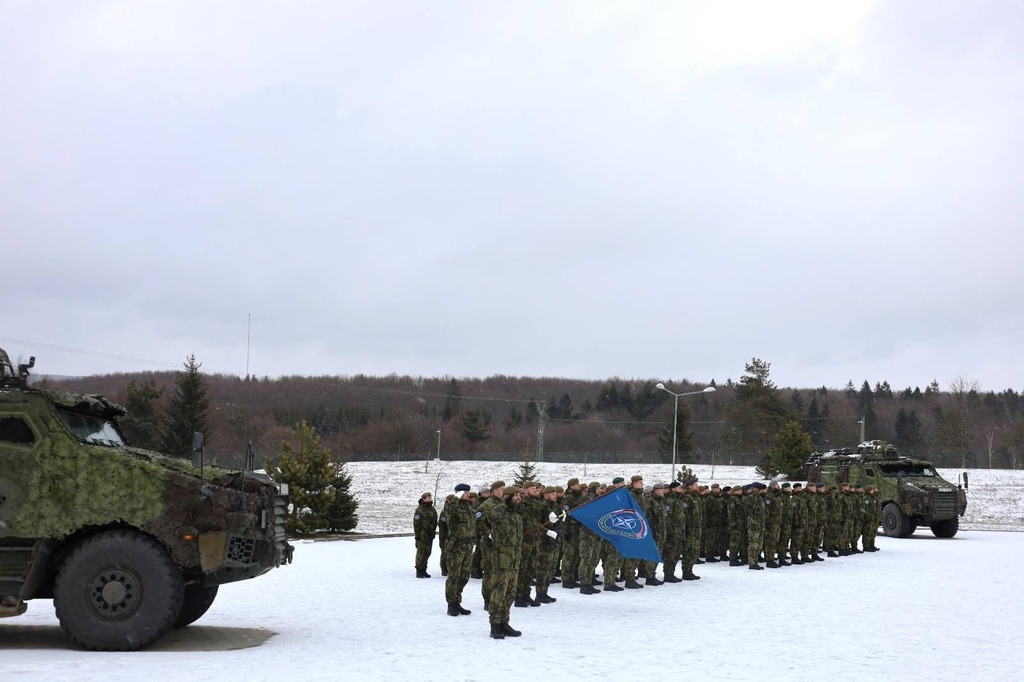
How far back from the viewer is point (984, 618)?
12.4m

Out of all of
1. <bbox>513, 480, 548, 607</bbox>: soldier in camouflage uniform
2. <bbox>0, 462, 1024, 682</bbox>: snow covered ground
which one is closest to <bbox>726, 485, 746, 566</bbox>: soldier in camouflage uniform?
<bbox>0, 462, 1024, 682</bbox>: snow covered ground

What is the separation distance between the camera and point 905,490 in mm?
28250

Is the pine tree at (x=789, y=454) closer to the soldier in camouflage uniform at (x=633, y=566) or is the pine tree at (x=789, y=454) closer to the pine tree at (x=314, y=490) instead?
the pine tree at (x=314, y=490)

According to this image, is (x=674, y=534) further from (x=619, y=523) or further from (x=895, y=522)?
(x=895, y=522)

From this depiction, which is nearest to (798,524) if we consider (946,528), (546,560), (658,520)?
(658,520)

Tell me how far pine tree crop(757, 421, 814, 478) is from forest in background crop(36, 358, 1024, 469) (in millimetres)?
9360

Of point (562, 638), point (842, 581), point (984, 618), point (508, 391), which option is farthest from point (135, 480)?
point (508, 391)

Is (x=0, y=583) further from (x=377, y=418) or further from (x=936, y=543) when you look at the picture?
(x=377, y=418)

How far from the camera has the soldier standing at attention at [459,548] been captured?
1198 centimetres

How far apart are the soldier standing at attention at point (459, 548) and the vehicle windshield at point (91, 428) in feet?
12.6

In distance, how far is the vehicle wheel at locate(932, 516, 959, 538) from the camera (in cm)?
2864

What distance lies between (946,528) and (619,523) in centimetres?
1840

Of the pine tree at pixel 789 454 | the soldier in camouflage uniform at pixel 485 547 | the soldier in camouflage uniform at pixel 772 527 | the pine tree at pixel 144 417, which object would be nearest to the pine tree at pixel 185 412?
the pine tree at pixel 144 417

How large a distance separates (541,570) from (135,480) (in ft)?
19.4
